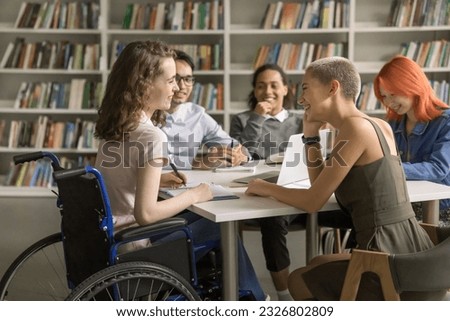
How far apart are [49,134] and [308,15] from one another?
7.20 feet

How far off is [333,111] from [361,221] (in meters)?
0.36

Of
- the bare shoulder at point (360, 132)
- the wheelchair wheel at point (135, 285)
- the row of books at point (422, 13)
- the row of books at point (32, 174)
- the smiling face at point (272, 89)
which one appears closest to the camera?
the wheelchair wheel at point (135, 285)

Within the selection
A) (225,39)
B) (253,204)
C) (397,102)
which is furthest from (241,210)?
(225,39)

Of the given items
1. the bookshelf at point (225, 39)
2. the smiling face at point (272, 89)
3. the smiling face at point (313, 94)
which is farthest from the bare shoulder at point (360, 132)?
the bookshelf at point (225, 39)

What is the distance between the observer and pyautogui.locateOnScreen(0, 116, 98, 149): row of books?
212 inches

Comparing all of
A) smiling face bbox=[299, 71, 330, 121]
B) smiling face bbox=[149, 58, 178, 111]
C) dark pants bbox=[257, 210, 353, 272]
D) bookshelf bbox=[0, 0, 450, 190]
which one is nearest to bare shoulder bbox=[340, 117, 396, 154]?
smiling face bbox=[299, 71, 330, 121]

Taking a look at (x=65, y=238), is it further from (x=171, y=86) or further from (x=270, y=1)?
(x=270, y=1)

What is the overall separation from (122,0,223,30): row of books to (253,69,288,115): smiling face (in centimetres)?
145

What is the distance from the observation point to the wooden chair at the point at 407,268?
1.96 m

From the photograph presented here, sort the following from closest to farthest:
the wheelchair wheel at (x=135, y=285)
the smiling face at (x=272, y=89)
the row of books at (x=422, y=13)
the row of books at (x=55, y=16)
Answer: the wheelchair wheel at (x=135, y=285), the smiling face at (x=272, y=89), the row of books at (x=422, y=13), the row of books at (x=55, y=16)

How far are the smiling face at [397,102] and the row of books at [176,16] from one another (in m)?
2.58

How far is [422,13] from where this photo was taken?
202 inches

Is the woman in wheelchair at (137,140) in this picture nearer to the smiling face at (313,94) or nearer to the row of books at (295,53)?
the smiling face at (313,94)

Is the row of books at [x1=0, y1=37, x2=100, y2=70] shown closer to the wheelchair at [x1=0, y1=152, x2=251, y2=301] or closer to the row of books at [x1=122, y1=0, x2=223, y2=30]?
the row of books at [x1=122, y1=0, x2=223, y2=30]
